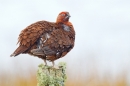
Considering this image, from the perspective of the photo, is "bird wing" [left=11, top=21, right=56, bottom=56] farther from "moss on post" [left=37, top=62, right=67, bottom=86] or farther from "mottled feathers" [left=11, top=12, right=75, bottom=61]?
"moss on post" [left=37, top=62, right=67, bottom=86]

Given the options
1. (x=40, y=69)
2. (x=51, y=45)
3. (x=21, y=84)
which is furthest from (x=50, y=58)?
(x=21, y=84)

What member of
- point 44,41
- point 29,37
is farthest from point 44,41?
point 29,37

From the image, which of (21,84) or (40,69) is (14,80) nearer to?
(21,84)

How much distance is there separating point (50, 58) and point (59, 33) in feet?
1.36

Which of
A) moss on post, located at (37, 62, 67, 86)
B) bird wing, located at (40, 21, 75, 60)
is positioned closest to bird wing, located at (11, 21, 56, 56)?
bird wing, located at (40, 21, 75, 60)

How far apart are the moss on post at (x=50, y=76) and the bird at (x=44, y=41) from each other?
1.25 meters

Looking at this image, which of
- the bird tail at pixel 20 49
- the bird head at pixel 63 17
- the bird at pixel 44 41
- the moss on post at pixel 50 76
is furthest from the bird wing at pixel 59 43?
the moss on post at pixel 50 76

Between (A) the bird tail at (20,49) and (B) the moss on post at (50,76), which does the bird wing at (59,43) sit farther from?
(B) the moss on post at (50,76)

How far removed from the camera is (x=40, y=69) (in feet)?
22.4

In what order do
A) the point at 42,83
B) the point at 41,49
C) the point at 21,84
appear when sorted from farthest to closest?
the point at 21,84 < the point at 41,49 < the point at 42,83

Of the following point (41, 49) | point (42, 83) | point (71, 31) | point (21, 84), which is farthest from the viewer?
point (21, 84)

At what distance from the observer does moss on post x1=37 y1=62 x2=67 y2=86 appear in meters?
6.57

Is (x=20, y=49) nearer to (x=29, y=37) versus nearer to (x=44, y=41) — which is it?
(x=29, y=37)

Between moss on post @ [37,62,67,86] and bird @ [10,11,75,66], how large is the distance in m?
1.25
